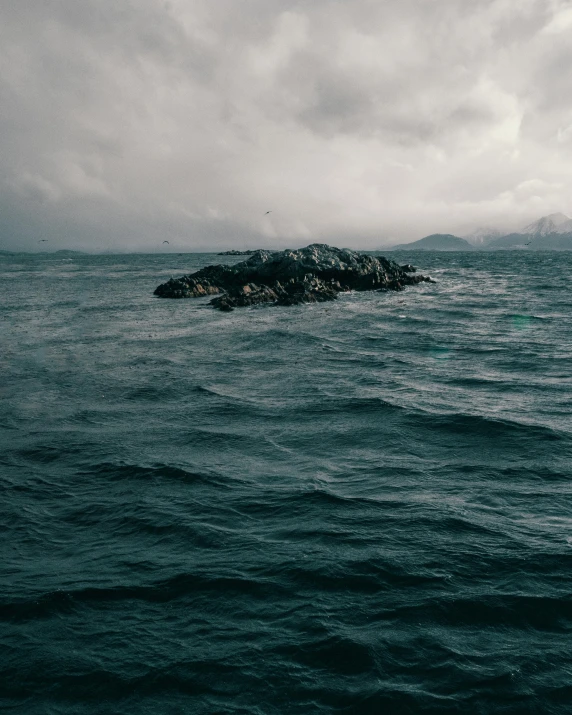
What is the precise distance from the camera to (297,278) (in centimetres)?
6694

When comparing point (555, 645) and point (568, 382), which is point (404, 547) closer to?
point (555, 645)

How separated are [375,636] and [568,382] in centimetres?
2015

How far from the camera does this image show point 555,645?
871cm

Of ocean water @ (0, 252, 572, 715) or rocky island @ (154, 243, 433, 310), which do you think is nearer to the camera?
ocean water @ (0, 252, 572, 715)

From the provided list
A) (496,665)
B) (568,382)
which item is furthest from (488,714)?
(568,382)

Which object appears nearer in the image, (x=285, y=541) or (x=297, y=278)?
(x=285, y=541)

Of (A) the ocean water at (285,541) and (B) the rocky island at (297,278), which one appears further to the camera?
(B) the rocky island at (297,278)

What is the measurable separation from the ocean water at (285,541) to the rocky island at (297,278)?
116 ft

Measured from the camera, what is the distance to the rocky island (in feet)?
202

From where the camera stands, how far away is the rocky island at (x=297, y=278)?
6162cm

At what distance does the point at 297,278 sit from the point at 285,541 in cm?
5706

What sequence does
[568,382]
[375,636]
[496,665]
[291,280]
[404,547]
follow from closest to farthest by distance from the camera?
[496,665] < [375,636] < [404,547] < [568,382] < [291,280]

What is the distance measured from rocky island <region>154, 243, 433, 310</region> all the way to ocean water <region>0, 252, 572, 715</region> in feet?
116

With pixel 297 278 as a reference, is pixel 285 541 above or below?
below
